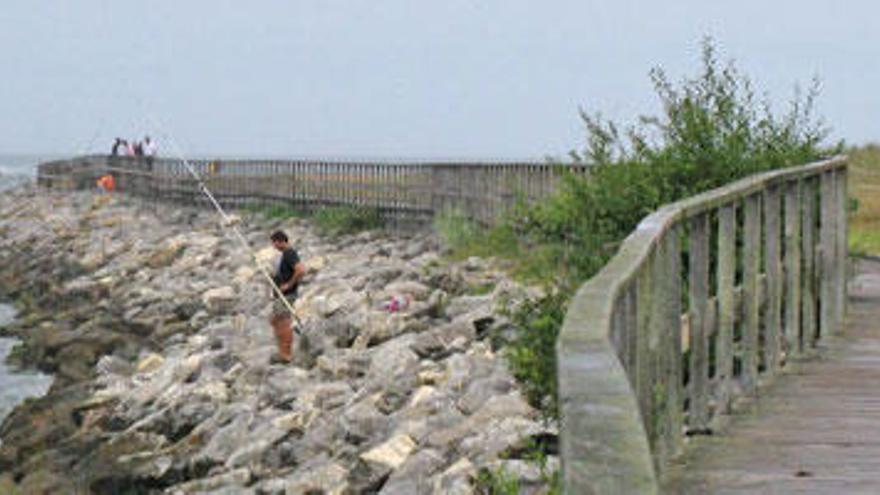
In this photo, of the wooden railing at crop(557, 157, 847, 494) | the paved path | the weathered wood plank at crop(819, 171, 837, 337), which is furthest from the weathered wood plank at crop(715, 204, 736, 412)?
the weathered wood plank at crop(819, 171, 837, 337)

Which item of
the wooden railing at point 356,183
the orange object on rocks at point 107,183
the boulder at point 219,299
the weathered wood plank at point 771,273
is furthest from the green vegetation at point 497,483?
the orange object on rocks at point 107,183

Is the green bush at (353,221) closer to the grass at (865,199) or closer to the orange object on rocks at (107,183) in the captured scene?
the grass at (865,199)

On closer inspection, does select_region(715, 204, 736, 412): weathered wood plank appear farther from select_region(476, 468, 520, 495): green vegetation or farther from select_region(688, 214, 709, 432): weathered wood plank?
select_region(476, 468, 520, 495): green vegetation

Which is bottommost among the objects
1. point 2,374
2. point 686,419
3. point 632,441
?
point 2,374

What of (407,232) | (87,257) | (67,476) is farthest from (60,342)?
(87,257)

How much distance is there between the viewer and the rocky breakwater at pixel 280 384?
37.4 ft

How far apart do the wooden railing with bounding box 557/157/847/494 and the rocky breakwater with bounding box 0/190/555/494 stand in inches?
61.0

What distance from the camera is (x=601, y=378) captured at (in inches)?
127

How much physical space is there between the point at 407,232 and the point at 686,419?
2324 centimetres

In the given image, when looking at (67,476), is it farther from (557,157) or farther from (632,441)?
(632,441)

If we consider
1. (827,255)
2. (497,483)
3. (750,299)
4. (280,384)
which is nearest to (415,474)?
(497,483)

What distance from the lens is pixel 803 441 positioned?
704cm

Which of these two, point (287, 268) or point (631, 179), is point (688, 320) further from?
point (287, 268)

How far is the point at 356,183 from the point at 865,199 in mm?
11943
